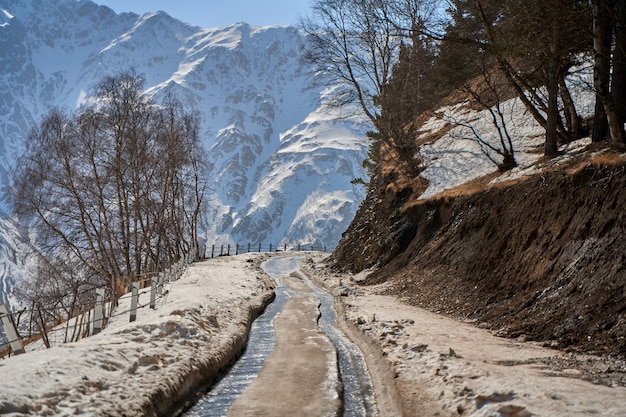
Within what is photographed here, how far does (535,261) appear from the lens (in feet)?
39.5

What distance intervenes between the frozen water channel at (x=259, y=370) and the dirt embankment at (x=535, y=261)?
9.92 ft

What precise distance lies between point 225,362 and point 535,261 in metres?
7.19

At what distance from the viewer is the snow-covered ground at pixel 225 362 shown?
598 centimetres

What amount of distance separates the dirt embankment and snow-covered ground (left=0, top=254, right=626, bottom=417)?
78 cm

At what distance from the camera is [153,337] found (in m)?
9.80

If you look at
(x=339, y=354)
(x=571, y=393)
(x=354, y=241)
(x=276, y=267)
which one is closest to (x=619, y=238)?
(x=571, y=393)

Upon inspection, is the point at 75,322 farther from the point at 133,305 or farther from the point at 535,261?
the point at 535,261

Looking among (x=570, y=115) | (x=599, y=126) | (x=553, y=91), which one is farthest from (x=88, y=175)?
(x=599, y=126)

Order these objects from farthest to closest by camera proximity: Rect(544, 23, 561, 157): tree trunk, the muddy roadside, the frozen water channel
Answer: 1. Rect(544, 23, 561, 157): tree trunk
2. the frozen water channel
3. the muddy roadside

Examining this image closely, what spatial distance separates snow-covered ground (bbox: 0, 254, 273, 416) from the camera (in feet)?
20.0

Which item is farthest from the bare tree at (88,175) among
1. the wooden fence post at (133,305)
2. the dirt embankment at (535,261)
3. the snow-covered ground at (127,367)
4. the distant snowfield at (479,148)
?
the distant snowfield at (479,148)

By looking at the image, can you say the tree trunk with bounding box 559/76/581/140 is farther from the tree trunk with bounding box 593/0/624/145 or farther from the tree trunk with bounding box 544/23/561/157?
the tree trunk with bounding box 593/0/624/145

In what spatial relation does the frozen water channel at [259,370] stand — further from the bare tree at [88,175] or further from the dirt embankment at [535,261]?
the bare tree at [88,175]

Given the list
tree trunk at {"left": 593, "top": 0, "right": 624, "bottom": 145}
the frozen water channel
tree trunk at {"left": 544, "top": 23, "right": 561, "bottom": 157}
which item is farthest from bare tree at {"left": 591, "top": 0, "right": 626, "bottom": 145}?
the frozen water channel
